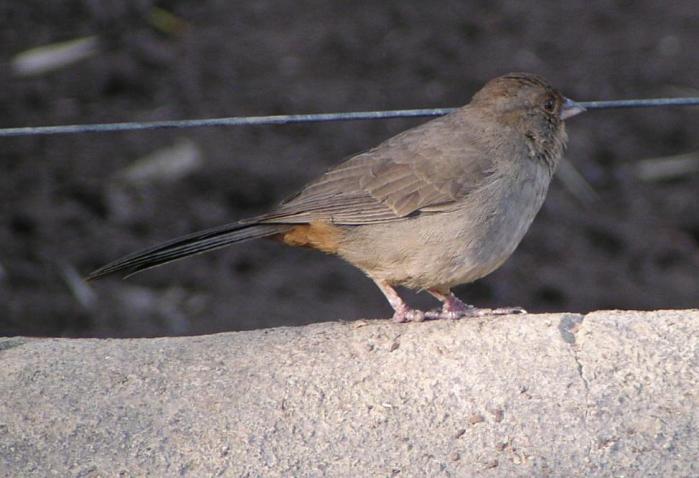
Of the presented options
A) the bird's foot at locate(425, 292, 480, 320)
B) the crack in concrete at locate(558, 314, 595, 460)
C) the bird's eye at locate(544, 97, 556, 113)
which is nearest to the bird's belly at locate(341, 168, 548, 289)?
the bird's foot at locate(425, 292, 480, 320)

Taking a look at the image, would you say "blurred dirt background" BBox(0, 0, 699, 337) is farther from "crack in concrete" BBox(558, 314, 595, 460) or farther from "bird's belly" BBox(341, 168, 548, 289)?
"crack in concrete" BBox(558, 314, 595, 460)

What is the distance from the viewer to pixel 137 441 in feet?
12.4

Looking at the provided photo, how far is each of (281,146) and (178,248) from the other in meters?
3.17

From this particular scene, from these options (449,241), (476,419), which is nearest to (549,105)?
(449,241)

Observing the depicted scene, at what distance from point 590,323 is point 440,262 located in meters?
0.73

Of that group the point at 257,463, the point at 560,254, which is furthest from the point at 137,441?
the point at 560,254

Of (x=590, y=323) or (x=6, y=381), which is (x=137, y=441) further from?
(x=590, y=323)

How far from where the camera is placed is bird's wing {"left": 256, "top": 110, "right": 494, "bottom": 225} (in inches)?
190

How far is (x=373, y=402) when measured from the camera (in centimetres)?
391

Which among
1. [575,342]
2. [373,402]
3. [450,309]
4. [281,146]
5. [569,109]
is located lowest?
[281,146]

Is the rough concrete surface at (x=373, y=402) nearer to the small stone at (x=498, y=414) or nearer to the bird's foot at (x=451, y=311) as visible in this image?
the small stone at (x=498, y=414)

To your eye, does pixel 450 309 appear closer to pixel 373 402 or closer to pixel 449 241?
pixel 449 241

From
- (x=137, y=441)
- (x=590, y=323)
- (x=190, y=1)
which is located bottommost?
(x=190, y=1)

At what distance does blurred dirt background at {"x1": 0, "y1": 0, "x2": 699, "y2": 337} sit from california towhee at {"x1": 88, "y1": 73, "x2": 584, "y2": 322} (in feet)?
5.45
